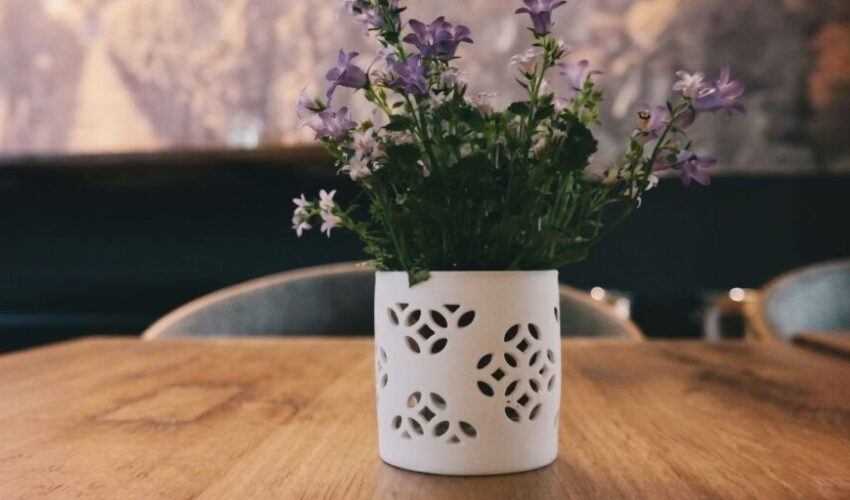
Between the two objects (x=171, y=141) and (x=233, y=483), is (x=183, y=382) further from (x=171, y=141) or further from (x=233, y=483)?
(x=171, y=141)

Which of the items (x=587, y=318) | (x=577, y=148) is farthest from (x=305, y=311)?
(x=577, y=148)

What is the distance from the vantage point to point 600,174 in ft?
1.60

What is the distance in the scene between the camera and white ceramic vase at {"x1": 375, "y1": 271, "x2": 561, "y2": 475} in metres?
0.47

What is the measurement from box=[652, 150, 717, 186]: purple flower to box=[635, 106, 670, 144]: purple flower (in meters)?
0.02

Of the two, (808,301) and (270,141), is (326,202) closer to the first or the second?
(808,301)

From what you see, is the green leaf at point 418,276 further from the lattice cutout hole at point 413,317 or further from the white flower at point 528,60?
the white flower at point 528,60

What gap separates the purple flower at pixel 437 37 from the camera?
0.44 m

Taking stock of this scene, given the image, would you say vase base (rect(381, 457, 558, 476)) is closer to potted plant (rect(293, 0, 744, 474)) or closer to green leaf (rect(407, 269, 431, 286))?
potted plant (rect(293, 0, 744, 474))

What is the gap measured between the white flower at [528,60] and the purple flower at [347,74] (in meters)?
0.09

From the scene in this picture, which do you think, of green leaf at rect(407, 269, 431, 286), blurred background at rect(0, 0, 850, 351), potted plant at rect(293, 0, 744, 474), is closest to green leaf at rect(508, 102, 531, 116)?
potted plant at rect(293, 0, 744, 474)

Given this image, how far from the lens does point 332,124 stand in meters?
0.46

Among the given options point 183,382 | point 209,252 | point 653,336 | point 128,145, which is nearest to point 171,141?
point 128,145

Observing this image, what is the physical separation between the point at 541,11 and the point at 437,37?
0.06 m

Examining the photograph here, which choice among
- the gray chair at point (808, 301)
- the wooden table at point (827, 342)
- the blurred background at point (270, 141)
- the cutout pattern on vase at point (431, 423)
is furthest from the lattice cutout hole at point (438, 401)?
the blurred background at point (270, 141)
